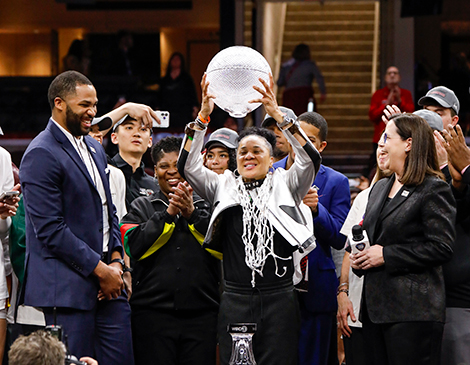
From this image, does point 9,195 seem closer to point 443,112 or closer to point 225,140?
point 225,140

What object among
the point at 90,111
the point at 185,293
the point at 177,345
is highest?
the point at 90,111

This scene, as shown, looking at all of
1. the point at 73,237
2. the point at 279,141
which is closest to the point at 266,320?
the point at 73,237

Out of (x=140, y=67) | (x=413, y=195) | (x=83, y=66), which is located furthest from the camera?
(x=140, y=67)

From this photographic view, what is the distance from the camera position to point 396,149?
3641 mm

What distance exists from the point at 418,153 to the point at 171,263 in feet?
4.77

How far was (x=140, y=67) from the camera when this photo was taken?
13.2m

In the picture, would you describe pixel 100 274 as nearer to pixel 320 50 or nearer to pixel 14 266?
pixel 14 266

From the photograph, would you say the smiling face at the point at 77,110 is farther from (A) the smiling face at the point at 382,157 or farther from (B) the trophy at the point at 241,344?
(A) the smiling face at the point at 382,157

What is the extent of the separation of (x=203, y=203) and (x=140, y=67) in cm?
927

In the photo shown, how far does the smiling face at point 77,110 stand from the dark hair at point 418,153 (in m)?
1.56

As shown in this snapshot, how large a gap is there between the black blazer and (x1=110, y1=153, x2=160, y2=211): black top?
1807mm

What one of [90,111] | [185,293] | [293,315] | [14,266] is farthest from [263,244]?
[14,266]

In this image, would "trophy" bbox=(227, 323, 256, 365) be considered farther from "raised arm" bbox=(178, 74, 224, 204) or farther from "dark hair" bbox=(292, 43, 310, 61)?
"dark hair" bbox=(292, 43, 310, 61)

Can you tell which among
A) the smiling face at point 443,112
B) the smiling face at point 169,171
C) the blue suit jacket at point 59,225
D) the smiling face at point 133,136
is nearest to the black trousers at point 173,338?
the blue suit jacket at point 59,225
